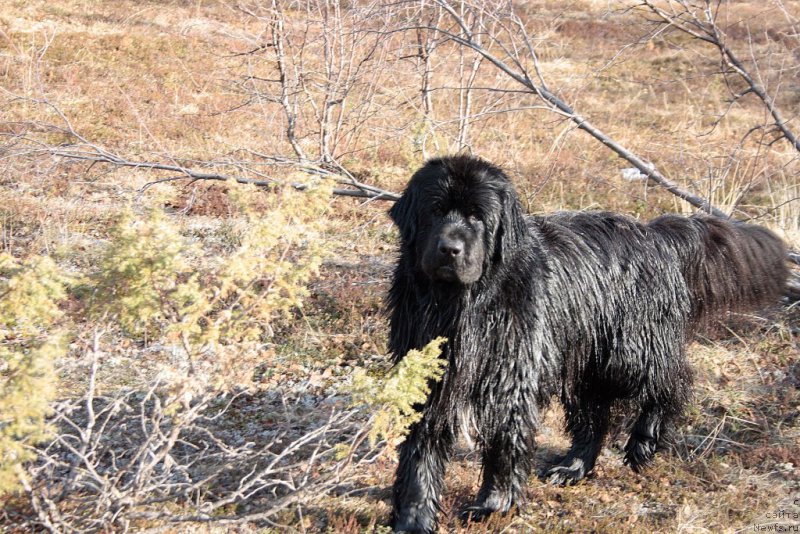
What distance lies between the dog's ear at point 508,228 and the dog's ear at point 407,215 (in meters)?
0.44

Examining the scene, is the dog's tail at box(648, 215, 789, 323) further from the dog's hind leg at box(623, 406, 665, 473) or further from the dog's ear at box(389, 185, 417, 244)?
the dog's ear at box(389, 185, 417, 244)

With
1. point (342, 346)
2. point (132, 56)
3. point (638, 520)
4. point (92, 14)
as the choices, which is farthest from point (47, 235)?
point (92, 14)

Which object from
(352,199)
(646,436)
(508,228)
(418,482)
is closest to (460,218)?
(508,228)

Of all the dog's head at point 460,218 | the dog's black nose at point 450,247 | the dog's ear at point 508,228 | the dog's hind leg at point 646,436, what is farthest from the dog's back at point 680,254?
the dog's black nose at point 450,247

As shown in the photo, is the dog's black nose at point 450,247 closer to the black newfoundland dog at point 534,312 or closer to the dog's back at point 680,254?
the black newfoundland dog at point 534,312

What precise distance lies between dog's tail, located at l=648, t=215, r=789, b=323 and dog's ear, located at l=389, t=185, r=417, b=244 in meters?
1.80

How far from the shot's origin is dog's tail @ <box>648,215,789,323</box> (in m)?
4.96

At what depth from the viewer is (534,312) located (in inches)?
164

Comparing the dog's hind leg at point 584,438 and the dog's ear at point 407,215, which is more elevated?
the dog's ear at point 407,215

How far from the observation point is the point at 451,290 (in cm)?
399

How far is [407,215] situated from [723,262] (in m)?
2.31

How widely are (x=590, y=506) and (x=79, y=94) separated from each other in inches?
428

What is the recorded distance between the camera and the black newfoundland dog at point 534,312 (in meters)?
3.95

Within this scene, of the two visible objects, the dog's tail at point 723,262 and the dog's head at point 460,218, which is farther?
the dog's tail at point 723,262
